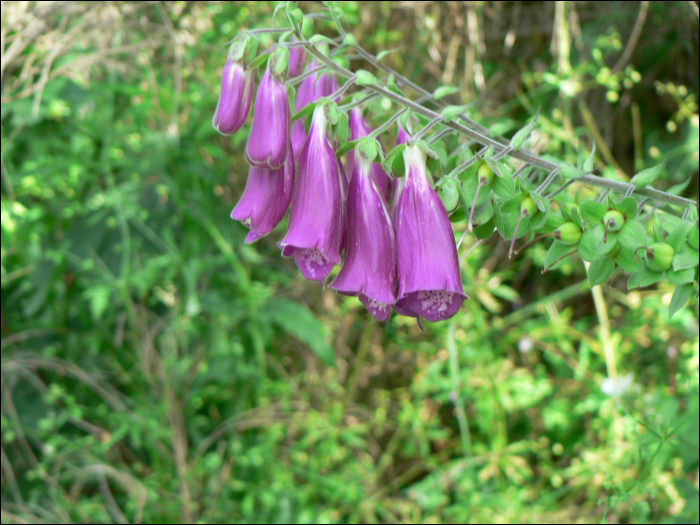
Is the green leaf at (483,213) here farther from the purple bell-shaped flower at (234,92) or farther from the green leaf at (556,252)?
the purple bell-shaped flower at (234,92)

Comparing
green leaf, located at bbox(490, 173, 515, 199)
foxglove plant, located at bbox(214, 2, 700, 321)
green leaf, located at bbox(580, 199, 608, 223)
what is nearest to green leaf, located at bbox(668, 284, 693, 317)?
foxglove plant, located at bbox(214, 2, 700, 321)

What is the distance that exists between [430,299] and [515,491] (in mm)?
1015

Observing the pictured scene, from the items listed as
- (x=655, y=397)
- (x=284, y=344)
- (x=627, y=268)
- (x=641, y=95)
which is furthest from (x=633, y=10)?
(x=284, y=344)

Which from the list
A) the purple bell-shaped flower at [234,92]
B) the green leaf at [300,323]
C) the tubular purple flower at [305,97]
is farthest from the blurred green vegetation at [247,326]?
the purple bell-shaped flower at [234,92]

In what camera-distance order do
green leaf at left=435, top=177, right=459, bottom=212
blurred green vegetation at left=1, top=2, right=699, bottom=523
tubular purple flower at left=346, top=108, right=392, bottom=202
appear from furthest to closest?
blurred green vegetation at left=1, top=2, right=699, bottom=523
tubular purple flower at left=346, top=108, right=392, bottom=202
green leaf at left=435, top=177, right=459, bottom=212

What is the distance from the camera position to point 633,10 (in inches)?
54.2

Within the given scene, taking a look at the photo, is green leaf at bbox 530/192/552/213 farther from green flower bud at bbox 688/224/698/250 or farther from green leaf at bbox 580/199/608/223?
green flower bud at bbox 688/224/698/250

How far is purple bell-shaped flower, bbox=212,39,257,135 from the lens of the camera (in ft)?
2.07

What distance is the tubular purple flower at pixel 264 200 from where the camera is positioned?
628 millimetres

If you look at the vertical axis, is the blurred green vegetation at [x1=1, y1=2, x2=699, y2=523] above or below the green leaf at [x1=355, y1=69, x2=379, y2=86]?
below

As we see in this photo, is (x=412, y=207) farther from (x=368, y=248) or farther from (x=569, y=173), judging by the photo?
(x=569, y=173)

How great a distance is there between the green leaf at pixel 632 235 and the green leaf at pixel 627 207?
11 millimetres

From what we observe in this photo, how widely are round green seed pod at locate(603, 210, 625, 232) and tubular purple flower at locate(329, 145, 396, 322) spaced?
234mm

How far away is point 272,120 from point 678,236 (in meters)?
0.48
